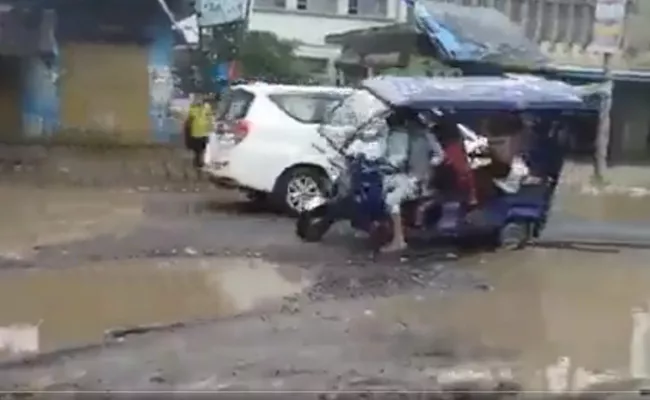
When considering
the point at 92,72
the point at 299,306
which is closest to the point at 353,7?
the point at 299,306

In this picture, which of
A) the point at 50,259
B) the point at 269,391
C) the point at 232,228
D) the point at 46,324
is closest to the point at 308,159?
the point at 232,228

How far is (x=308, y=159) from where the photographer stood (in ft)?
30.3

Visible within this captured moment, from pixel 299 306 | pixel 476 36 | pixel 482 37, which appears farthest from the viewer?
pixel 476 36

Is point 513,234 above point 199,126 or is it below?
below

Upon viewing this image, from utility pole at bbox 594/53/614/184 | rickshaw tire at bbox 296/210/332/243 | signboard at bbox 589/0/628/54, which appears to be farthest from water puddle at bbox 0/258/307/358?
signboard at bbox 589/0/628/54

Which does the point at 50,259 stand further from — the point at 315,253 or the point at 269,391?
the point at 269,391

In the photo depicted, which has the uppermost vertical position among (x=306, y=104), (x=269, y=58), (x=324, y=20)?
(x=324, y=20)

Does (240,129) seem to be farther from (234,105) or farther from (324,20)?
(324,20)

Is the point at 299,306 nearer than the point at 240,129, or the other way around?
the point at 299,306

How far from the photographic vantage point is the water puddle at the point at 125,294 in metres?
5.89

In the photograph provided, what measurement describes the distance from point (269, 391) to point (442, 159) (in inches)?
118

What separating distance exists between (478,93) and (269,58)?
2.74 m

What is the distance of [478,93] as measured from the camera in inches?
309

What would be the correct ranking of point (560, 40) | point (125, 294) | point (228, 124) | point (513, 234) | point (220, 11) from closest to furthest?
point (125, 294)
point (513, 234)
point (560, 40)
point (228, 124)
point (220, 11)
